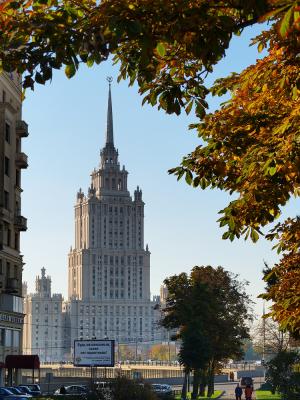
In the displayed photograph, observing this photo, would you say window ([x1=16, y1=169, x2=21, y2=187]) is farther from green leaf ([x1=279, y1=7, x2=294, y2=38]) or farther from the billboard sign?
green leaf ([x1=279, y1=7, x2=294, y2=38])

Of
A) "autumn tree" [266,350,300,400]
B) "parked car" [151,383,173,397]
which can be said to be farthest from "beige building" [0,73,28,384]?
"autumn tree" [266,350,300,400]

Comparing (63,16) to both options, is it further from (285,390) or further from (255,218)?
(285,390)

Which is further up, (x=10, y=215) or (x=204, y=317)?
(x=10, y=215)

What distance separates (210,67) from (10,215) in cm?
5561

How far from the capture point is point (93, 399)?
53031 mm

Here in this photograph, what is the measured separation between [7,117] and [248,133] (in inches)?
2084

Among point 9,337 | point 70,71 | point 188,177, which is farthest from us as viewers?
point 9,337

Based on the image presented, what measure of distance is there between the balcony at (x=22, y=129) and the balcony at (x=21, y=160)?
1.50 m

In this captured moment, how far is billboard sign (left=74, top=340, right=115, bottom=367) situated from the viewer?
2813 inches

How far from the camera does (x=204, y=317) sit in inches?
2972

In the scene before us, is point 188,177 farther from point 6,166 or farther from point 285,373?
point 6,166

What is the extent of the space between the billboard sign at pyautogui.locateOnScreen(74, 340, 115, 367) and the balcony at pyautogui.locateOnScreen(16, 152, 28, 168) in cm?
1453

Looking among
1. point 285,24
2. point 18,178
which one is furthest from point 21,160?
point 285,24

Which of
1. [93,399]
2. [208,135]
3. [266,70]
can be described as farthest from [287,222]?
[93,399]
